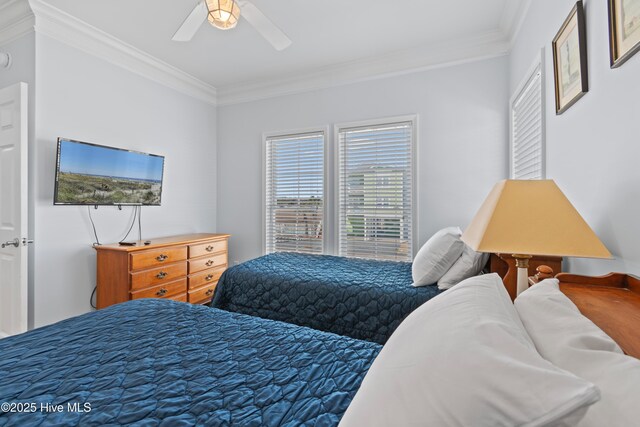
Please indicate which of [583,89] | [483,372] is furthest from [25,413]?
[583,89]

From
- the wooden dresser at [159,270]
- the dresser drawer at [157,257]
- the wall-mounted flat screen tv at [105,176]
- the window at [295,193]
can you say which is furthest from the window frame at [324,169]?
the wall-mounted flat screen tv at [105,176]

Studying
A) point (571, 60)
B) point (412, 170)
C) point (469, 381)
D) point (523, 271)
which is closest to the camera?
point (469, 381)

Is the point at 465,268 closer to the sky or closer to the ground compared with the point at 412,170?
closer to the ground

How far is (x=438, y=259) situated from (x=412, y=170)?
1.44 m

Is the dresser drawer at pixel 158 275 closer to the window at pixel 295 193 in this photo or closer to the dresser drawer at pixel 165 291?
the dresser drawer at pixel 165 291

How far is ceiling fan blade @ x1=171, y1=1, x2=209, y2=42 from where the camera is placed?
193 cm

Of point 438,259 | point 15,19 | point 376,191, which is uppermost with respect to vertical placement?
point 15,19

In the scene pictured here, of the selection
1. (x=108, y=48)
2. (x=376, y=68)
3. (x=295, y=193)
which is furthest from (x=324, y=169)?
(x=108, y=48)

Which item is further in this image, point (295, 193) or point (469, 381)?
point (295, 193)

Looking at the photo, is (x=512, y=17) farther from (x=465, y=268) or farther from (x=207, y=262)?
(x=207, y=262)

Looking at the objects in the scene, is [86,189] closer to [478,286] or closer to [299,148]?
[299,148]

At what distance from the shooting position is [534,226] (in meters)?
1.15

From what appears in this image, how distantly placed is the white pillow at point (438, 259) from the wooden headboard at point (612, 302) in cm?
92

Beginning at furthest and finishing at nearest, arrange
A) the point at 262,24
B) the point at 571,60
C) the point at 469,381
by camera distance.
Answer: the point at 262,24, the point at 571,60, the point at 469,381
